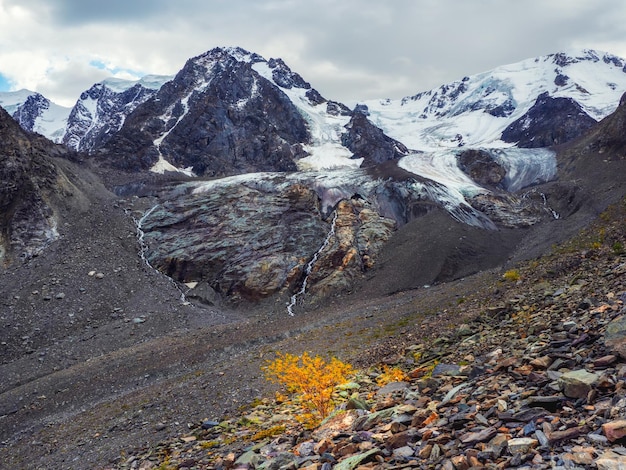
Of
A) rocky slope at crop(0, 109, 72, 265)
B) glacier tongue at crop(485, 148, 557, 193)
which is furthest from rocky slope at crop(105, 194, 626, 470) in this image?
glacier tongue at crop(485, 148, 557, 193)

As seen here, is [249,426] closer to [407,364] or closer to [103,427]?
[407,364]

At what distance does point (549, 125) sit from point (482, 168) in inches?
Answer: 3367

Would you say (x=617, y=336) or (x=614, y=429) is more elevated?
(x=617, y=336)

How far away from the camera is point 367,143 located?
124312 millimetres

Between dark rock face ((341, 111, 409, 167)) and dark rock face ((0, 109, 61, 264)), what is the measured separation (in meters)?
83.5

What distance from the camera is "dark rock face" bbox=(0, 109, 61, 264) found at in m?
39.0

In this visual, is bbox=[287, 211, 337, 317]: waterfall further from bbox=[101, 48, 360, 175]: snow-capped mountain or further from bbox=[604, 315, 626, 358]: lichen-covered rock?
bbox=[101, 48, 360, 175]: snow-capped mountain

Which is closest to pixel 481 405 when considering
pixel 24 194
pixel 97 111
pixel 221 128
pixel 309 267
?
pixel 309 267

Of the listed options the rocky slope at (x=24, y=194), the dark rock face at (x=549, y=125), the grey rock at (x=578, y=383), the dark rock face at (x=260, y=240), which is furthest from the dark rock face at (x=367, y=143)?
the grey rock at (x=578, y=383)

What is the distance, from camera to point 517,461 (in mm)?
Answer: 4391

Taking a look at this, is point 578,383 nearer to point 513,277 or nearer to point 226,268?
point 513,277

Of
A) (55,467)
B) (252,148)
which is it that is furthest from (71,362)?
(252,148)

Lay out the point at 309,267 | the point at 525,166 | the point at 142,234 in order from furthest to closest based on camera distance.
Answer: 1. the point at 525,166
2. the point at 142,234
3. the point at 309,267

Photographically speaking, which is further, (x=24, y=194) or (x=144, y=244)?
(x=144, y=244)
